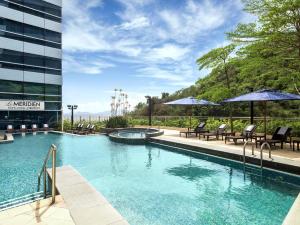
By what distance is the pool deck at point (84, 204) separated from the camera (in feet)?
13.1

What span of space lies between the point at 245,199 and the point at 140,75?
114 feet

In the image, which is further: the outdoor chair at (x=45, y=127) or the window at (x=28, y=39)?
the outdoor chair at (x=45, y=127)

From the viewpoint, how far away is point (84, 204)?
4.61 metres

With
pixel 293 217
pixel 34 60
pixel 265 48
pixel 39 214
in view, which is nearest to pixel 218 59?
pixel 265 48

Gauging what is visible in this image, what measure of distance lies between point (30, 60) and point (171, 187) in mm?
21337

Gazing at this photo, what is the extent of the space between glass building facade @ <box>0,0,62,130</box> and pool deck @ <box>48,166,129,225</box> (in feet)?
61.7

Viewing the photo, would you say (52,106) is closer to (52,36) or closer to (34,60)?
(34,60)

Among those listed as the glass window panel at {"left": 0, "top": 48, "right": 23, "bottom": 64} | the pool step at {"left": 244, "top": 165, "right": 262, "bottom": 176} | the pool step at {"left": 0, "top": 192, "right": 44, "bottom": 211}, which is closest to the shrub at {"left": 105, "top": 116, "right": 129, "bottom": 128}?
the glass window panel at {"left": 0, "top": 48, "right": 23, "bottom": 64}

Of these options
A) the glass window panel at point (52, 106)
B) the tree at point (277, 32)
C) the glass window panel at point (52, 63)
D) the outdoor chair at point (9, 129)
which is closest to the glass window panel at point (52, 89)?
the glass window panel at point (52, 106)

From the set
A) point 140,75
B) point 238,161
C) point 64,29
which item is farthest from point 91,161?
point 140,75

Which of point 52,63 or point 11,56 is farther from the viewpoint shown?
point 52,63

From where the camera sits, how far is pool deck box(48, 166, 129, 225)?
13.1 ft

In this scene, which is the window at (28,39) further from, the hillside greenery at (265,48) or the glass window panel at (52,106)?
the hillside greenery at (265,48)

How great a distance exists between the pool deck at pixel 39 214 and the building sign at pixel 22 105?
19.5m
